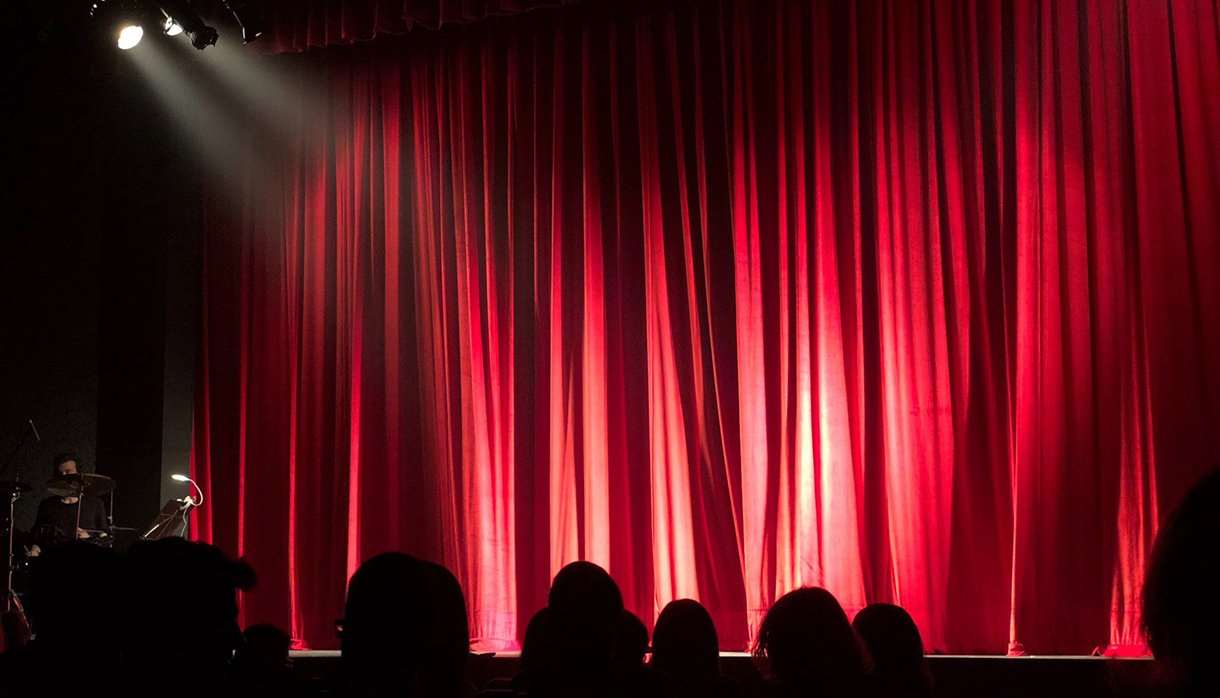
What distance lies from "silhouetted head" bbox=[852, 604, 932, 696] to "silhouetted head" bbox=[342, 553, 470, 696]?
1.58 m

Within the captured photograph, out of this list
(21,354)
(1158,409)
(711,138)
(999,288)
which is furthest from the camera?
(21,354)

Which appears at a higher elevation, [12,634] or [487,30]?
[487,30]

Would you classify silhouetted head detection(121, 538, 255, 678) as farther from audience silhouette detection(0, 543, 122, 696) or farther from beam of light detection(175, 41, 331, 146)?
beam of light detection(175, 41, 331, 146)

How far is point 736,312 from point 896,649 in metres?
3.27

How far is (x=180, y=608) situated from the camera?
206 cm

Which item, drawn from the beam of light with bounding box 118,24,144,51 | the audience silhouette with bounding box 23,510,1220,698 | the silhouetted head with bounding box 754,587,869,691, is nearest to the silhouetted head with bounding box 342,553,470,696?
the audience silhouette with bounding box 23,510,1220,698

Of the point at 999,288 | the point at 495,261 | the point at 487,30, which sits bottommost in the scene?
the point at 999,288

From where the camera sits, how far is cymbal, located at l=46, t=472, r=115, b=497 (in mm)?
6410

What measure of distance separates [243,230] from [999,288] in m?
4.61

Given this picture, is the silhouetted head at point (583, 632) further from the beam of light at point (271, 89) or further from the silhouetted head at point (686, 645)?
the beam of light at point (271, 89)

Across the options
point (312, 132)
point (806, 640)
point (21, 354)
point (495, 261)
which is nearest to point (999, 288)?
point (495, 261)

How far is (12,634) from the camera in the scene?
2830mm

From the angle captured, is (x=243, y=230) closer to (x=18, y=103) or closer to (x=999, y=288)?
(x=18, y=103)

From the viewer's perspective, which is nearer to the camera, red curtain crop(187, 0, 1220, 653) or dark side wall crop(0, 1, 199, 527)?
red curtain crop(187, 0, 1220, 653)
